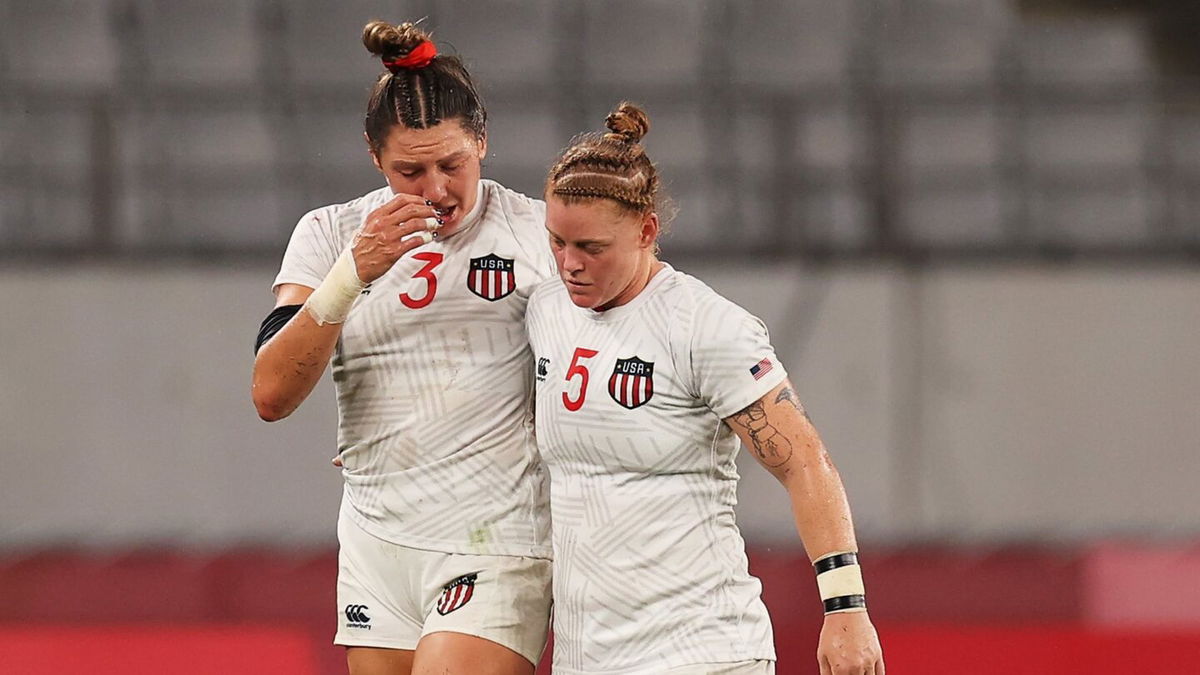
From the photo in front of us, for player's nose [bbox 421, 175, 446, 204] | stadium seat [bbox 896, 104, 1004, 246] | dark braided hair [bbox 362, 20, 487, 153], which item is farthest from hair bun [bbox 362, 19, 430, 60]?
stadium seat [bbox 896, 104, 1004, 246]

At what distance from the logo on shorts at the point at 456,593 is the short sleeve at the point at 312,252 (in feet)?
1.29

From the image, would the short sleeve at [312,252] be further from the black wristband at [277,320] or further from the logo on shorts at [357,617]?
the logo on shorts at [357,617]

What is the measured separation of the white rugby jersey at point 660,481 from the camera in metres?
1.56

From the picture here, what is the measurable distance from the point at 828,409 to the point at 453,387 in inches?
111

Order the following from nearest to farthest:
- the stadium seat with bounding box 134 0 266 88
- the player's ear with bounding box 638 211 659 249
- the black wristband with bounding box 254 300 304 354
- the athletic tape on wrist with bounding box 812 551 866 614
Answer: the athletic tape on wrist with bounding box 812 551 866 614, the player's ear with bounding box 638 211 659 249, the black wristband with bounding box 254 300 304 354, the stadium seat with bounding box 134 0 266 88

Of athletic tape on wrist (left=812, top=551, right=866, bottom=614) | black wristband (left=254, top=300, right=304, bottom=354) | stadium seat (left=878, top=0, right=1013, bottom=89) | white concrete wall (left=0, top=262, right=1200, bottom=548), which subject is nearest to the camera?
athletic tape on wrist (left=812, top=551, right=866, bottom=614)

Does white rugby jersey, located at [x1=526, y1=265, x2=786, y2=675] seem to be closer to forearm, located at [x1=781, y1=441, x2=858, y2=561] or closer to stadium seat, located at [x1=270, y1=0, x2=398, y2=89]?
forearm, located at [x1=781, y1=441, x2=858, y2=561]

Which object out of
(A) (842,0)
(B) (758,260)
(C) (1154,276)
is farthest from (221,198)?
(C) (1154,276)

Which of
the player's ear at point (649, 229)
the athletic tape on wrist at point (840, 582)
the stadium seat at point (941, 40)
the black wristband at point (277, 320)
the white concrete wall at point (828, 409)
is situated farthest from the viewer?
the stadium seat at point (941, 40)

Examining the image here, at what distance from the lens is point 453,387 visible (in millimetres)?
1759

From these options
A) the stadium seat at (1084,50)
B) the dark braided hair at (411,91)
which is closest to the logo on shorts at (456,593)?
the dark braided hair at (411,91)

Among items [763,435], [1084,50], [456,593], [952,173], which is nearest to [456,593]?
[456,593]

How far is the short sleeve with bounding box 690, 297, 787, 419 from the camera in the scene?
154 centimetres

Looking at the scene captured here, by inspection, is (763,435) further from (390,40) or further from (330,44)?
(330,44)
